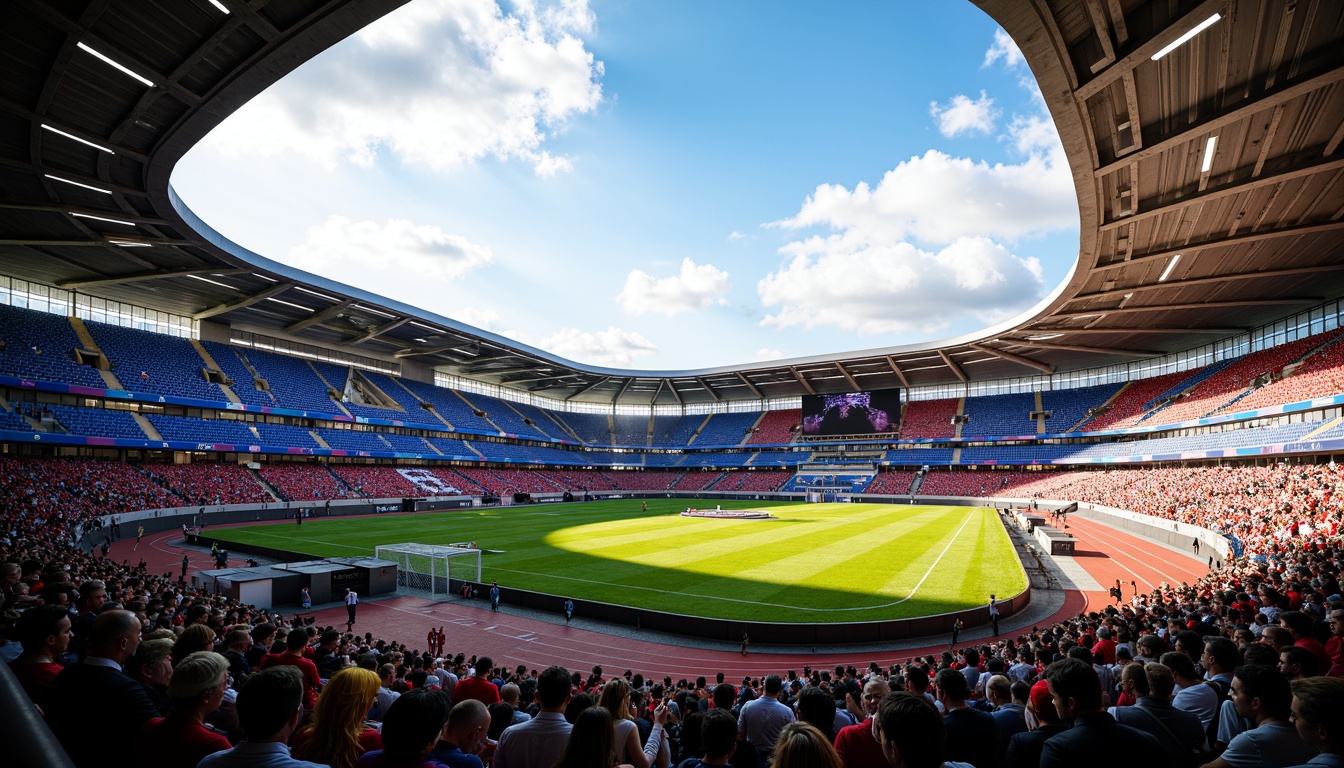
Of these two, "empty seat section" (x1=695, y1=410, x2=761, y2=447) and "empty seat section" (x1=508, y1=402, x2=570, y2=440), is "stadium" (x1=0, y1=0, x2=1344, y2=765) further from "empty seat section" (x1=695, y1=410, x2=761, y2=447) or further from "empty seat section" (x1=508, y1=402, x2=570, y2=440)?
"empty seat section" (x1=695, y1=410, x2=761, y2=447)

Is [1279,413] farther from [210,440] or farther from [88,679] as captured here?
[210,440]

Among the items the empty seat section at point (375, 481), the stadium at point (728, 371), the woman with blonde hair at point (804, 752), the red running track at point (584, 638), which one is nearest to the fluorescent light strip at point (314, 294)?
the stadium at point (728, 371)

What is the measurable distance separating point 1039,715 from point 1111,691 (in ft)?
14.2

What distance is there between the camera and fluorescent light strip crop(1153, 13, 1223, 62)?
1556 centimetres

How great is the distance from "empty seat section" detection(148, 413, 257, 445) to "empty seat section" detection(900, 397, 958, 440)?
233 ft

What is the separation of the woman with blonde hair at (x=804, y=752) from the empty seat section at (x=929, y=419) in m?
79.4

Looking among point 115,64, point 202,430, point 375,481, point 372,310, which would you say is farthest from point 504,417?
point 115,64

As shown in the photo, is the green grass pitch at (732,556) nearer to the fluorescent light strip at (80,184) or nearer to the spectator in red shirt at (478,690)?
the spectator in red shirt at (478,690)

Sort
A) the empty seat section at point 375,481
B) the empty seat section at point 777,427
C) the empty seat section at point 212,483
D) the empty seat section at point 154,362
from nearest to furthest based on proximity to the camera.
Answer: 1. the empty seat section at point 212,483
2. the empty seat section at point 154,362
3. the empty seat section at point 375,481
4. the empty seat section at point 777,427

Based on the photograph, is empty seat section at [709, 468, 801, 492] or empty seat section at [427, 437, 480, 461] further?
empty seat section at [709, 468, 801, 492]

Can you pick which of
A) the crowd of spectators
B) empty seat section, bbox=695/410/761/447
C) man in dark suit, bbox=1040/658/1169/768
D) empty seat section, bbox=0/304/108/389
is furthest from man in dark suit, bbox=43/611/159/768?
empty seat section, bbox=695/410/761/447

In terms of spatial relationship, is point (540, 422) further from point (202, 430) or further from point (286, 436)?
point (202, 430)

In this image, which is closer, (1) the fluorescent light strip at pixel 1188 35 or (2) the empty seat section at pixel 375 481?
(1) the fluorescent light strip at pixel 1188 35

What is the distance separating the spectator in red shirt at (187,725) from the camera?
11.6ft
